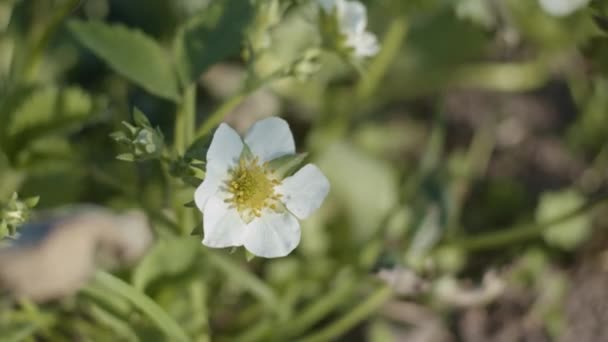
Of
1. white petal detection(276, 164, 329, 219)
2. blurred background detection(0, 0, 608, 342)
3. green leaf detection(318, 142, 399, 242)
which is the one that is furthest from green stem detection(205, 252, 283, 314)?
green leaf detection(318, 142, 399, 242)

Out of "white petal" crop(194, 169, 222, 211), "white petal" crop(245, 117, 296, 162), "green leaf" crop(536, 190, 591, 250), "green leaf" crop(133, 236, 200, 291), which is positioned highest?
"green leaf" crop(536, 190, 591, 250)

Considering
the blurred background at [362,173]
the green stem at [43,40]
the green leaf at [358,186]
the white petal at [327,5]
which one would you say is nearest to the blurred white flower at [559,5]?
the blurred background at [362,173]

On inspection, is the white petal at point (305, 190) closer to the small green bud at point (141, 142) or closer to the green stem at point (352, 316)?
the small green bud at point (141, 142)

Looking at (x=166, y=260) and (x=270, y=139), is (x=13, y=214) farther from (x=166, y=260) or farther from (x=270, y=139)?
(x=270, y=139)

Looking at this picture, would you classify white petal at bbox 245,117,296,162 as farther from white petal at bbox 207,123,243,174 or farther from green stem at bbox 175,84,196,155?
green stem at bbox 175,84,196,155

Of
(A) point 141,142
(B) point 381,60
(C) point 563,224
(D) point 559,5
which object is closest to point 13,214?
(A) point 141,142
